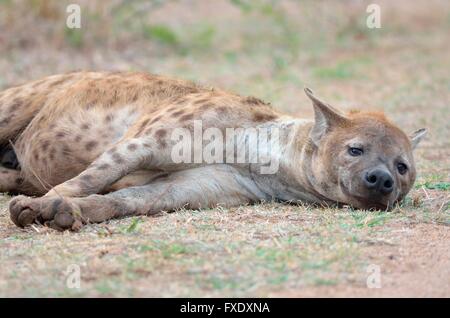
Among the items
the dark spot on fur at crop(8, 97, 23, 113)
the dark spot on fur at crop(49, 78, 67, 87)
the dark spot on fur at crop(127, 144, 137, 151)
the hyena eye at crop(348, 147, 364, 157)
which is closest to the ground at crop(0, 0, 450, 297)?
the hyena eye at crop(348, 147, 364, 157)

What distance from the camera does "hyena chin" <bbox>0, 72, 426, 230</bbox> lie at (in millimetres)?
4195

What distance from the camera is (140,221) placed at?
161 inches

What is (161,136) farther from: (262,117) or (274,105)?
(274,105)

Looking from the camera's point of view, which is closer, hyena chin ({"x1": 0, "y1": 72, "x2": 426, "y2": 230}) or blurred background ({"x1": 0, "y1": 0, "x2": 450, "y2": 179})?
hyena chin ({"x1": 0, "y1": 72, "x2": 426, "y2": 230})

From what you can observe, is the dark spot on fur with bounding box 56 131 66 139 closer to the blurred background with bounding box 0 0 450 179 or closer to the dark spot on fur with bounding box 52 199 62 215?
the dark spot on fur with bounding box 52 199 62 215

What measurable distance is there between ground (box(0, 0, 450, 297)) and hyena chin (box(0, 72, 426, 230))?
114 mm

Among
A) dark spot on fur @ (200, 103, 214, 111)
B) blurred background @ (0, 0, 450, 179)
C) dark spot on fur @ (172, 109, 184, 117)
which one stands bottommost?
blurred background @ (0, 0, 450, 179)

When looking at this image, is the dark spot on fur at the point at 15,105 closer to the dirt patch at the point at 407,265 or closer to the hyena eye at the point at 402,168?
the hyena eye at the point at 402,168

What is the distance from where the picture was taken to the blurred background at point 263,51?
815 cm

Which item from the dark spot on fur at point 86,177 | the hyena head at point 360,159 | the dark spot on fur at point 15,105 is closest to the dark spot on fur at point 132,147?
the dark spot on fur at point 86,177

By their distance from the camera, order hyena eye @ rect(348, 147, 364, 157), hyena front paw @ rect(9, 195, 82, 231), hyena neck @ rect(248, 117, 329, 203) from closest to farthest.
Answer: hyena front paw @ rect(9, 195, 82, 231), hyena eye @ rect(348, 147, 364, 157), hyena neck @ rect(248, 117, 329, 203)

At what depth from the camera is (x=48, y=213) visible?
391 cm
